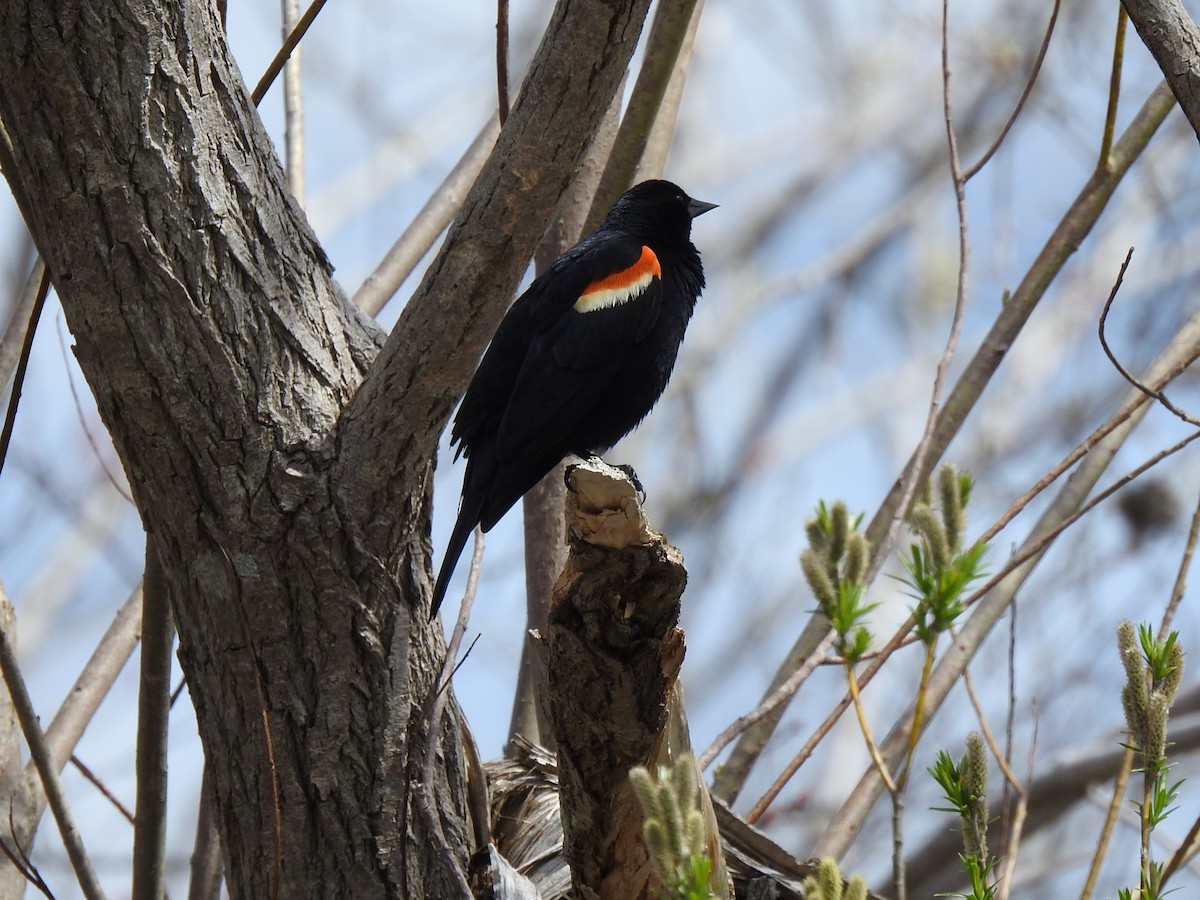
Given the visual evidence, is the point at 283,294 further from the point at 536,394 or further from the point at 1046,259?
the point at 1046,259

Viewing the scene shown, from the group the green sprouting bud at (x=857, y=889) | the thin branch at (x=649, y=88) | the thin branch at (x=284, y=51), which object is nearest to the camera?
the green sprouting bud at (x=857, y=889)

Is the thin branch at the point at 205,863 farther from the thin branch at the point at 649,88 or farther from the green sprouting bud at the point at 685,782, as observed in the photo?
the thin branch at the point at 649,88

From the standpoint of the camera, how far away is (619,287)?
12.2 feet

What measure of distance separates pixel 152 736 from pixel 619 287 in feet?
6.33

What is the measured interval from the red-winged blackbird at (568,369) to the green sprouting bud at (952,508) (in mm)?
1519

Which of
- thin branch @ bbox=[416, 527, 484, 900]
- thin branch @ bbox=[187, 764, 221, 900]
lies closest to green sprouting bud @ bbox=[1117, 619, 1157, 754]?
thin branch @ bbox=[416, 527, 484, 900]

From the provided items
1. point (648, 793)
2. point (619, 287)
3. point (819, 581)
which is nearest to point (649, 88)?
point (619, 287)

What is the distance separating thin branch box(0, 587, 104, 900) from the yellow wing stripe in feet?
6.20

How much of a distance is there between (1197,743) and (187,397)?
4460 millimetres

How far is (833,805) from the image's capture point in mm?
9250

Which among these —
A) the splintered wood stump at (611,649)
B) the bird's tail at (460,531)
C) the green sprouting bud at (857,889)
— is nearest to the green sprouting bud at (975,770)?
the green sprouting bud at (857,889)

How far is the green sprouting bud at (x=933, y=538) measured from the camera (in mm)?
1835

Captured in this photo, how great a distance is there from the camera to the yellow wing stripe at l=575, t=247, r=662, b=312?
363 cm

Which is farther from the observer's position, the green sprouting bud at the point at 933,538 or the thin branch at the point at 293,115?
the thin branch at the point at 293,115
